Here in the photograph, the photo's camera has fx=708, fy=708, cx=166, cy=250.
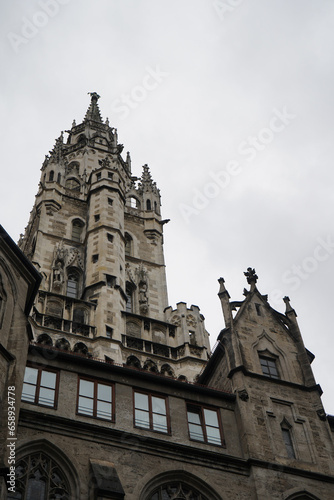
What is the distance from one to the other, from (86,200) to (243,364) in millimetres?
33658

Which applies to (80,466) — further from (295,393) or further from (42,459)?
(295,393)

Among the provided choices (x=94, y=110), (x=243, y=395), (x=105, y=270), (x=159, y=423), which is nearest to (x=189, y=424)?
(x=159, y=423)

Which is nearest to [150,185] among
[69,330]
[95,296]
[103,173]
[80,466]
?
[103,173]

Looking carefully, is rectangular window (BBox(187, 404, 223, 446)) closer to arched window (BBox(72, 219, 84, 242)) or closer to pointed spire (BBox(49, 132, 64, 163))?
arched window (BBox(72, 219, 84, 242))

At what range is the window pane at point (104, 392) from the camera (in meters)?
24.1

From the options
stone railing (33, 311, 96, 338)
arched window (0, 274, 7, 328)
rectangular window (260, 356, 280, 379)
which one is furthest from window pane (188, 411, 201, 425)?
stone railing (33, 311, 96, 338)

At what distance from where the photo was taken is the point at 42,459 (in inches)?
837

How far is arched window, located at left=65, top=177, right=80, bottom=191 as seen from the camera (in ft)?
205

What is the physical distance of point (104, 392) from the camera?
2434cm

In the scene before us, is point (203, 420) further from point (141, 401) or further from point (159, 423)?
point (141, 401)

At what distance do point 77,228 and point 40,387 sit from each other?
3324 centimetres

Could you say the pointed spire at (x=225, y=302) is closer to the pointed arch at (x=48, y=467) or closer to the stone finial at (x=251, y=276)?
the stone finial at (x=251, y=276)

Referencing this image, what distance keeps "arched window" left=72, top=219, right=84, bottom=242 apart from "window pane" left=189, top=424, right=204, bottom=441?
31560mm

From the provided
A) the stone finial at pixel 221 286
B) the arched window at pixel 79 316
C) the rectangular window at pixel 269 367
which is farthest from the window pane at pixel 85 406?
the arched window at pixel 79 316
